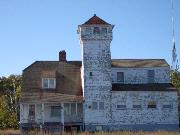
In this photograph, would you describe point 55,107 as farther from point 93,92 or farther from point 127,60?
point 127,60

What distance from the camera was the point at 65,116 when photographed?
52.9 metres

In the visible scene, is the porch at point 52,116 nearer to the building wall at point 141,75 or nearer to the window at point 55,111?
the window at point 55,111

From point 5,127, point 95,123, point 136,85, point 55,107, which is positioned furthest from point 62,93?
point 5,127

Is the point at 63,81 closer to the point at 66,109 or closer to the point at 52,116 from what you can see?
the point at 66,109

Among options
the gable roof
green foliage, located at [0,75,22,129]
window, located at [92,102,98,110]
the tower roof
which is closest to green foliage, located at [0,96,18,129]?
green foliage, located at [0,75,22,129]

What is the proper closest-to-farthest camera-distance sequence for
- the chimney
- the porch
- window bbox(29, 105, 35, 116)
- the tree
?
1. the porch
2. window bbox(29, 105, 35, 116)
3. the chimney
4. the tree

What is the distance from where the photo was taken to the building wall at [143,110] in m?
52.7

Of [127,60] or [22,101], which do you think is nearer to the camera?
[22,101]

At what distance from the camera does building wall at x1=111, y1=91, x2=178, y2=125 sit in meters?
52.7

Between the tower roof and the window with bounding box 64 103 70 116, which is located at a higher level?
the tower roof

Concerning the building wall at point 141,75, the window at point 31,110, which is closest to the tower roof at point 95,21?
the building wall at point 141,75

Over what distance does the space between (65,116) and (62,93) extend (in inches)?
104

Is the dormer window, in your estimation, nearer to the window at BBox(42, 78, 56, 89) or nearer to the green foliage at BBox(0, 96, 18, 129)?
the window at BBox(42, 78, 56, 89)

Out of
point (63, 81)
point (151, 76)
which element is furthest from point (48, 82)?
point (151, 76)
